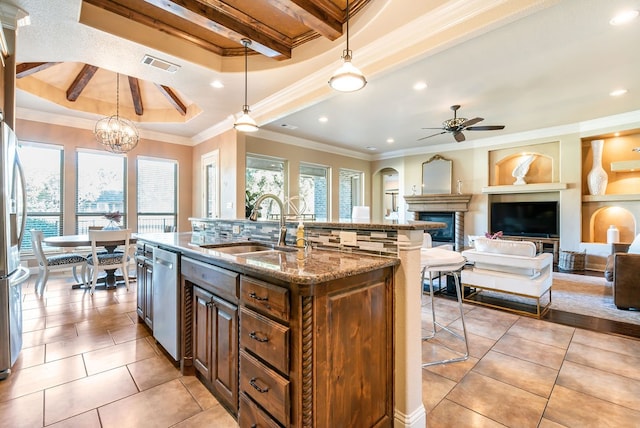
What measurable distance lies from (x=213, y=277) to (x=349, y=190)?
23.7 feet

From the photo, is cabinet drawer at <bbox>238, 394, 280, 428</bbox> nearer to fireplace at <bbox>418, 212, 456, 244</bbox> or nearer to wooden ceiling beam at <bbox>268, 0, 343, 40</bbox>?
wooden ceiling beam at <bbox>268, 0, 343, 40</bbox>

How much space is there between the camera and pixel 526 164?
657 cm

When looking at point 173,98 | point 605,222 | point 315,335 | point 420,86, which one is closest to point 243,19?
point 420,86

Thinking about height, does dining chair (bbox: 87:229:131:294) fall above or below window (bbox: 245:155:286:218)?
below

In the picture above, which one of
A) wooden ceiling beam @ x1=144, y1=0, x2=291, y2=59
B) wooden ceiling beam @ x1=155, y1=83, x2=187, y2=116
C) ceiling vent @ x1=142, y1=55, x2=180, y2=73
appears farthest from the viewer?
wooden ceiling beam @ x1=155, y1=83, x2=187, y2=116

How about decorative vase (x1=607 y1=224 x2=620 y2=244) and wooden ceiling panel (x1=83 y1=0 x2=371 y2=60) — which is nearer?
wooden ceiling panel (x1=83 y1=0 x2=371 y2=60)

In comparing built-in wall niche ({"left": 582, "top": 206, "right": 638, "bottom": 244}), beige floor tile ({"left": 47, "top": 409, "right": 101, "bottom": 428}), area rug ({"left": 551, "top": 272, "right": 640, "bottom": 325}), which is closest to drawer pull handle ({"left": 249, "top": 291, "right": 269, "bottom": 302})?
beige floor tile ({"left": 47, "top": 409, "right": 101, "bottom": 428})

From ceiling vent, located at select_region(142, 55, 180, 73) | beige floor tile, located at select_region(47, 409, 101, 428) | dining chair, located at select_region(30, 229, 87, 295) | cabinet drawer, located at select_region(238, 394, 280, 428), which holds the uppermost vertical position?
ceiling vent, located at select_region(142, 55, 180, 73)

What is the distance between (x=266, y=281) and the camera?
1.38 metres

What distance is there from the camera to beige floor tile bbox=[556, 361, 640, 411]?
6.10ft

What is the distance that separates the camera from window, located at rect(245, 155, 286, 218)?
643 centimetres

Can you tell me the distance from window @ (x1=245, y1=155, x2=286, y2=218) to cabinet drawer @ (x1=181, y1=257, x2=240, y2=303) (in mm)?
4243

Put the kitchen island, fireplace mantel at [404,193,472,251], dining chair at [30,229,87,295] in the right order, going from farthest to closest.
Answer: fireplace mantel at [404,193,472,251] → dining chair at [30,229,87,295] → the kitchen island

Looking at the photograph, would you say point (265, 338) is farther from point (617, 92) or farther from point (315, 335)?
point (617, 92)
